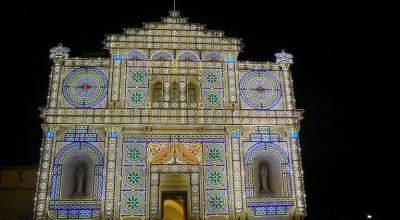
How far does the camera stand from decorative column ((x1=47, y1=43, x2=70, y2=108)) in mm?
20438

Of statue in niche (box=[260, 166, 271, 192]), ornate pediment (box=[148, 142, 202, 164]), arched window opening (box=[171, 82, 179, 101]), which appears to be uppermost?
arched window opening (box=[171, 82, 179, 101])

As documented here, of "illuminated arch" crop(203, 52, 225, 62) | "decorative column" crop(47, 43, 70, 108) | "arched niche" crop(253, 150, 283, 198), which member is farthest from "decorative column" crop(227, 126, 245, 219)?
"decorative column" crop(47, 43, 70, 108)

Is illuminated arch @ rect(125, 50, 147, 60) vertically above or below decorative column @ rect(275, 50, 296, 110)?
Result: above

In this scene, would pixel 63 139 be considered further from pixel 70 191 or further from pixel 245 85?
pixel 245 85

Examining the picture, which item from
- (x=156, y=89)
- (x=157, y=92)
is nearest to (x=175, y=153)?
(x=157, y=92)

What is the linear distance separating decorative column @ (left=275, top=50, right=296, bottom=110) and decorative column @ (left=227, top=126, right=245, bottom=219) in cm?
300

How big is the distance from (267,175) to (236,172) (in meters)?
1.79

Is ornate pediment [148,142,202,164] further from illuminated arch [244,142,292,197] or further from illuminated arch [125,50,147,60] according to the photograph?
illuminated arch [125,50,147,60]

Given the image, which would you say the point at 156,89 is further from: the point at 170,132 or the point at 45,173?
the point at 45,173

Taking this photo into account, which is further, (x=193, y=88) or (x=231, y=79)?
(x=193, y=88)

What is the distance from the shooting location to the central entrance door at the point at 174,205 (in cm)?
→ 2031

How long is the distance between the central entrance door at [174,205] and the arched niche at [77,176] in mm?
3507

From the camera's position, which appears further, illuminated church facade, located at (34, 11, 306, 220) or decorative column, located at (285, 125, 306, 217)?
decorative column, located at (285, 125, 306, 217)

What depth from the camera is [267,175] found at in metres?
20.5
